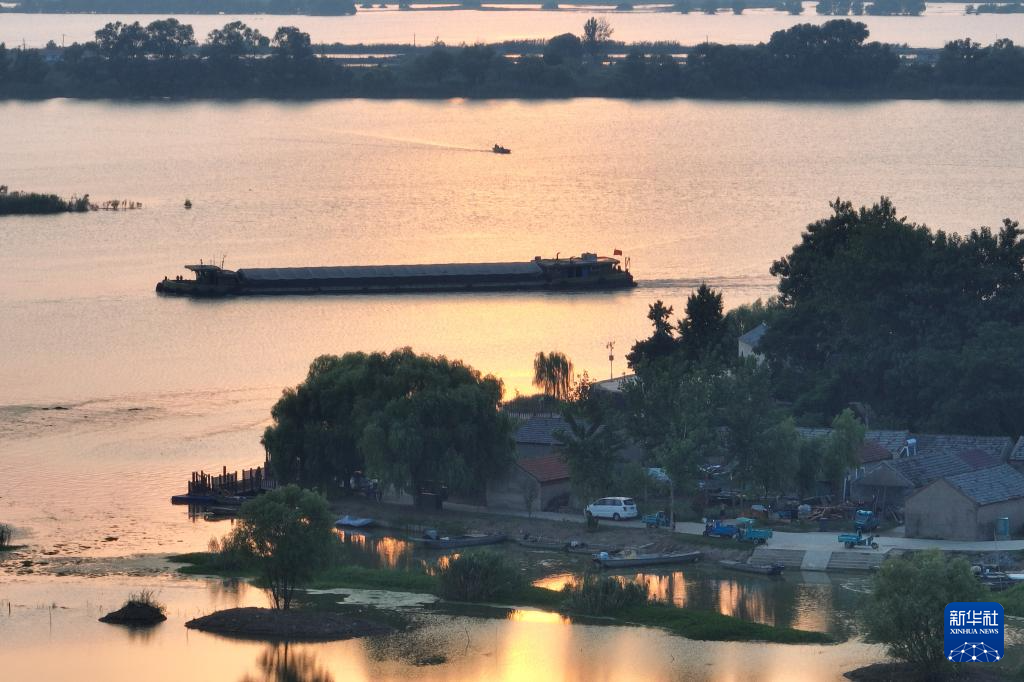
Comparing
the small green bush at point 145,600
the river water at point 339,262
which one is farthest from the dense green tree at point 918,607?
the small green bush at point 145,600

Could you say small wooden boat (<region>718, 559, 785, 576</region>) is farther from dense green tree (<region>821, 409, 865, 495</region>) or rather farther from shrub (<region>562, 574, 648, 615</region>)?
dense green tree (<region>821, 409, 865, 495</region>)

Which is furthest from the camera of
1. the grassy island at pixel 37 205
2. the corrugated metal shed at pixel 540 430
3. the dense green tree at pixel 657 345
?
the grassy island at pixel 37 205

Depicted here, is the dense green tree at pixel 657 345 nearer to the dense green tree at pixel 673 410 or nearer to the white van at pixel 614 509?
the dense green tree at pixel 673 410

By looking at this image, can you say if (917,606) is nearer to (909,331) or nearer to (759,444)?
(759,444)

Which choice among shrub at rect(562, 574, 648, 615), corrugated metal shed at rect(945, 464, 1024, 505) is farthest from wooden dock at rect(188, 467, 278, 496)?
corrugated metal shed at rect(945, 464, 1024, 505)

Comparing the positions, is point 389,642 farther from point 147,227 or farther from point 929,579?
point 147,227

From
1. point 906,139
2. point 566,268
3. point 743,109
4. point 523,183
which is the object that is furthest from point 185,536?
Result: point 743,109
